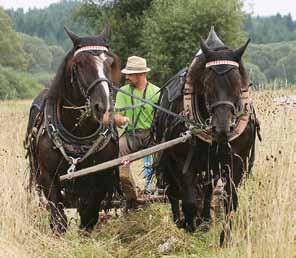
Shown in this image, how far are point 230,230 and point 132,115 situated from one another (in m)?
2.21

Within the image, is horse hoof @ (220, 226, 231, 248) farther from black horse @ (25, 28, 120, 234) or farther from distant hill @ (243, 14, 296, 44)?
distant hill @ (243, 14, 296, 44)

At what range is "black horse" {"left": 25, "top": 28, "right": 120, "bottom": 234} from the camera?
219 inches

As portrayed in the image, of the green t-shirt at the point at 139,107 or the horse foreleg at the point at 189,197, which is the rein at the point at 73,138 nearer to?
the horse foreleg at the point at 189,197

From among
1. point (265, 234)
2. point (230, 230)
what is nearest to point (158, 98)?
point (230, 230)

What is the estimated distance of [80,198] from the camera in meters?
6.06

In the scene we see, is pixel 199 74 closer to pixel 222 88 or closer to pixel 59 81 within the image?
pixel 222 88

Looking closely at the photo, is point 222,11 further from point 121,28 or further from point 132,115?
point 132,115

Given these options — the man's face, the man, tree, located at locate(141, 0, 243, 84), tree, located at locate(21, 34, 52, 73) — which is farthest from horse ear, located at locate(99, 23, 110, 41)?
tree, located at locate(21, 34, 52, 73)

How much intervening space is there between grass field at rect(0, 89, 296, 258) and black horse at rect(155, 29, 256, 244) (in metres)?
0.27

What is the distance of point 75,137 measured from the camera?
19.2 feet

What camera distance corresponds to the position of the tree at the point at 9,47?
212 feet

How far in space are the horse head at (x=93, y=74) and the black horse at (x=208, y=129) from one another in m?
0.74

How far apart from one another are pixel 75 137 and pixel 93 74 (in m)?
0.71

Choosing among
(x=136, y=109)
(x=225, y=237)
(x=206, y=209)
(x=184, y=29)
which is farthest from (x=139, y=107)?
(x=184, y=29)
